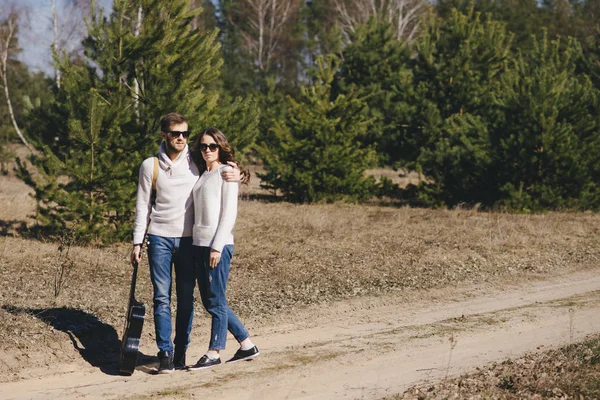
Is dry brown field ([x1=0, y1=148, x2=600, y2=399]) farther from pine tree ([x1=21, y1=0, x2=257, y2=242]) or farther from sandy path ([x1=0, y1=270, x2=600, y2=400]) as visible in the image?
pine tree ([x1=21, y1=0, x2=257, y2=242])

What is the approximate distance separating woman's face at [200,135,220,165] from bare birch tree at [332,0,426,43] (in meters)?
37.9

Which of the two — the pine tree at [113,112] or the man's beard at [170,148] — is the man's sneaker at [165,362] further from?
the pine tree at [113,112]

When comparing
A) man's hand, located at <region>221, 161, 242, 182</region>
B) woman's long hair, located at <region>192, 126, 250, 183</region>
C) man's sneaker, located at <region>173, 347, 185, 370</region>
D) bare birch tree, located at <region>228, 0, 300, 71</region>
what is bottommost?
man's sneaker, located at <region>173, 347, 185, 370</region>

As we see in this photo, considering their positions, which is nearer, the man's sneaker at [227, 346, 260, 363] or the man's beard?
the man's beard

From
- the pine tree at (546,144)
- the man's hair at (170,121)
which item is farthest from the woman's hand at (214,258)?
the pine tree at (546,144)

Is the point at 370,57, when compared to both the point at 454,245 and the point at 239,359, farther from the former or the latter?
the point at 239,359

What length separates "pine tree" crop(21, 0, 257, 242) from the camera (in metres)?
11.5

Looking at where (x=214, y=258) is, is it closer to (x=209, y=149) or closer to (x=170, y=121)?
(x=209, y=149)

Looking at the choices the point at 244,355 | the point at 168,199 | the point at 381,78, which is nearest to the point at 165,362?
the point at 244,355

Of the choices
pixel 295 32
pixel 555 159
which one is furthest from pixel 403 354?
pixel 295 32

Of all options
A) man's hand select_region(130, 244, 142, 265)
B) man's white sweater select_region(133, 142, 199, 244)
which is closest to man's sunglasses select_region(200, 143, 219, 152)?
man's white sweater select_region(133, 142, 199, 244)

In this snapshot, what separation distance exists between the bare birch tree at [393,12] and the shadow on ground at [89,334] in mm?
37136

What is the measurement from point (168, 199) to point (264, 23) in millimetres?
45411

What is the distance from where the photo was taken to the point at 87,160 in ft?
37.9
